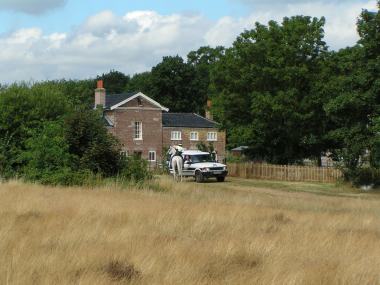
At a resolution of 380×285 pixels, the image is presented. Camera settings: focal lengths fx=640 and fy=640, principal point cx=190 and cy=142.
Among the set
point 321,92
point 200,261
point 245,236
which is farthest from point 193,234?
point 321,92

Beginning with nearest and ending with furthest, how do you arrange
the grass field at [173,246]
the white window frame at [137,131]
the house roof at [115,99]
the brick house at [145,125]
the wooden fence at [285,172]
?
the grass field at [173,246], the wooden fence at [285,172], the brick house at [145,125], the house roof at [115,99], the white window frame at [137,131]

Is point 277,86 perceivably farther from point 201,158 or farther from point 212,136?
point 212,136

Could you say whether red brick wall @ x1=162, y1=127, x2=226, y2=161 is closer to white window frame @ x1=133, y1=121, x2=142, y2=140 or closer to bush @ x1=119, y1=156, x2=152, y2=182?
white window frame @ x1=133, y1=121, x2=142, y2=140

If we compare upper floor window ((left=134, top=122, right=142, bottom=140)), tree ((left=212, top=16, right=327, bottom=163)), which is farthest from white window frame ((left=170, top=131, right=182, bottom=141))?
tree ((left=212, top=16, right=327, bottom=163))

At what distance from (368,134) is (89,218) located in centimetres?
2722

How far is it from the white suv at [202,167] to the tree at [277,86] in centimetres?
747

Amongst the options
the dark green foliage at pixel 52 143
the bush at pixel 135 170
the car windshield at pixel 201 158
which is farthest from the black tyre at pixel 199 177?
the dark green foliage at pixel 52 143

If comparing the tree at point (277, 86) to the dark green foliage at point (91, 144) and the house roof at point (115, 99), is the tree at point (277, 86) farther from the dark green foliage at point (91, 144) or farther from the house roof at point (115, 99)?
the dark green foliage at point (91, 144)

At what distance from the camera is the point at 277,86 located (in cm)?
4928

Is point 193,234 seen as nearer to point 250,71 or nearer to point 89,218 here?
point 89,218

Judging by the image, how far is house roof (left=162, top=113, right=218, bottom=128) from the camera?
73.9 metres

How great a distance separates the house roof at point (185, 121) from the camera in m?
73.9

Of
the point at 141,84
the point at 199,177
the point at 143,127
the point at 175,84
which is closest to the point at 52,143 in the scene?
the point at 199,177

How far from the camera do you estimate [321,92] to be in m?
46.6
